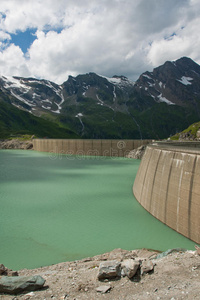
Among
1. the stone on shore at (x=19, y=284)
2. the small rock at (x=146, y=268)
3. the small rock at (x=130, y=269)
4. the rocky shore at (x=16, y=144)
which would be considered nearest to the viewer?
the stone on shore at (x=19, y=284)

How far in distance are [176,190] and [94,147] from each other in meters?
55.5

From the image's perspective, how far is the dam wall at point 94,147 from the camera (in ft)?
212

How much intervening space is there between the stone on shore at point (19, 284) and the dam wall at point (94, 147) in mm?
57124

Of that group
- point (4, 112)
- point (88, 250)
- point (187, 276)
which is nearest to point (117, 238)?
point (88, 250)

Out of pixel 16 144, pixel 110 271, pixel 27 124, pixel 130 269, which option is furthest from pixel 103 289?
pixel 27 124

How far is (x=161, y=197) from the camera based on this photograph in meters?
15.0

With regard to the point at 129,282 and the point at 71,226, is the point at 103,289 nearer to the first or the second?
the point at 129,282

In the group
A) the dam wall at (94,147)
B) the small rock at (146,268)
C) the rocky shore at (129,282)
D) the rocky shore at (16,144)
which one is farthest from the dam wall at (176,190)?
the rocky shore at (16,144)

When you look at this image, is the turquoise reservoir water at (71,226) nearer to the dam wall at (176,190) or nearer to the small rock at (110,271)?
the dam wall at (176,190)

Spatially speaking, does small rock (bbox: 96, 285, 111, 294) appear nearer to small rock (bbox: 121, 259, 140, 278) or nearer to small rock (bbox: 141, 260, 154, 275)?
small rock (bbox: 121, 259, 140, 278)

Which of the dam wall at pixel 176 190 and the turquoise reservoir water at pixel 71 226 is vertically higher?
the dam wall at pixel 176 190

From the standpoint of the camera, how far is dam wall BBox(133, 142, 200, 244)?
38.9ft

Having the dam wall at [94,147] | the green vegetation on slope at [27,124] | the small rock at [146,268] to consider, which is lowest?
the small rock at [146,268]

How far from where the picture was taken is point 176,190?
43.8 feet
